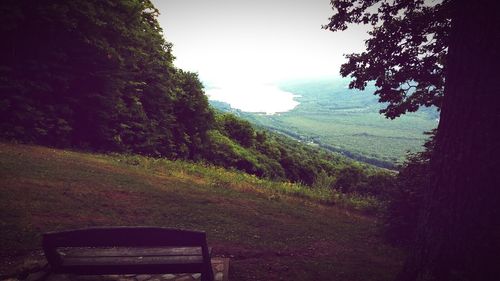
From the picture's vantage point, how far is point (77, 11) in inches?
632

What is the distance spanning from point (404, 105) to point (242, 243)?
7.02 meters

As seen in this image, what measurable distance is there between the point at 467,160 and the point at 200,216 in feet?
21.2

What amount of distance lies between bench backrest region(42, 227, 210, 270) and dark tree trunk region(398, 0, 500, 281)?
340 cm

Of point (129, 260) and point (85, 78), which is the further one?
point (85, 78)

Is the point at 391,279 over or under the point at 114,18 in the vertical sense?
under

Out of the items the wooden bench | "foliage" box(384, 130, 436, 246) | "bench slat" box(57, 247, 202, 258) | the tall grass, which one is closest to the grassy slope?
the tall grass

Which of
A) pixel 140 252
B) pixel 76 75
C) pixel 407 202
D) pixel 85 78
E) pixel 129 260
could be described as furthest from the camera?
pixel 85 78

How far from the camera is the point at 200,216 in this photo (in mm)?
9273

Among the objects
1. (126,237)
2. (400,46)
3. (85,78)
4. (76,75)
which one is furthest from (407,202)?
(76,75)

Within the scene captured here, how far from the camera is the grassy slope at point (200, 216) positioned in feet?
22.2

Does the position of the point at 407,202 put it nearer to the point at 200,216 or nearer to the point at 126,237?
the point at 200,216

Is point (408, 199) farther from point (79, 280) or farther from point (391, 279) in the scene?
point (79, 280)

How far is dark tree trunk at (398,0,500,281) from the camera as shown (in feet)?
15.4

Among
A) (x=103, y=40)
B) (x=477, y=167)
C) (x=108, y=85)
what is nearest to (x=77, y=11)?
(x=103, y=40)
